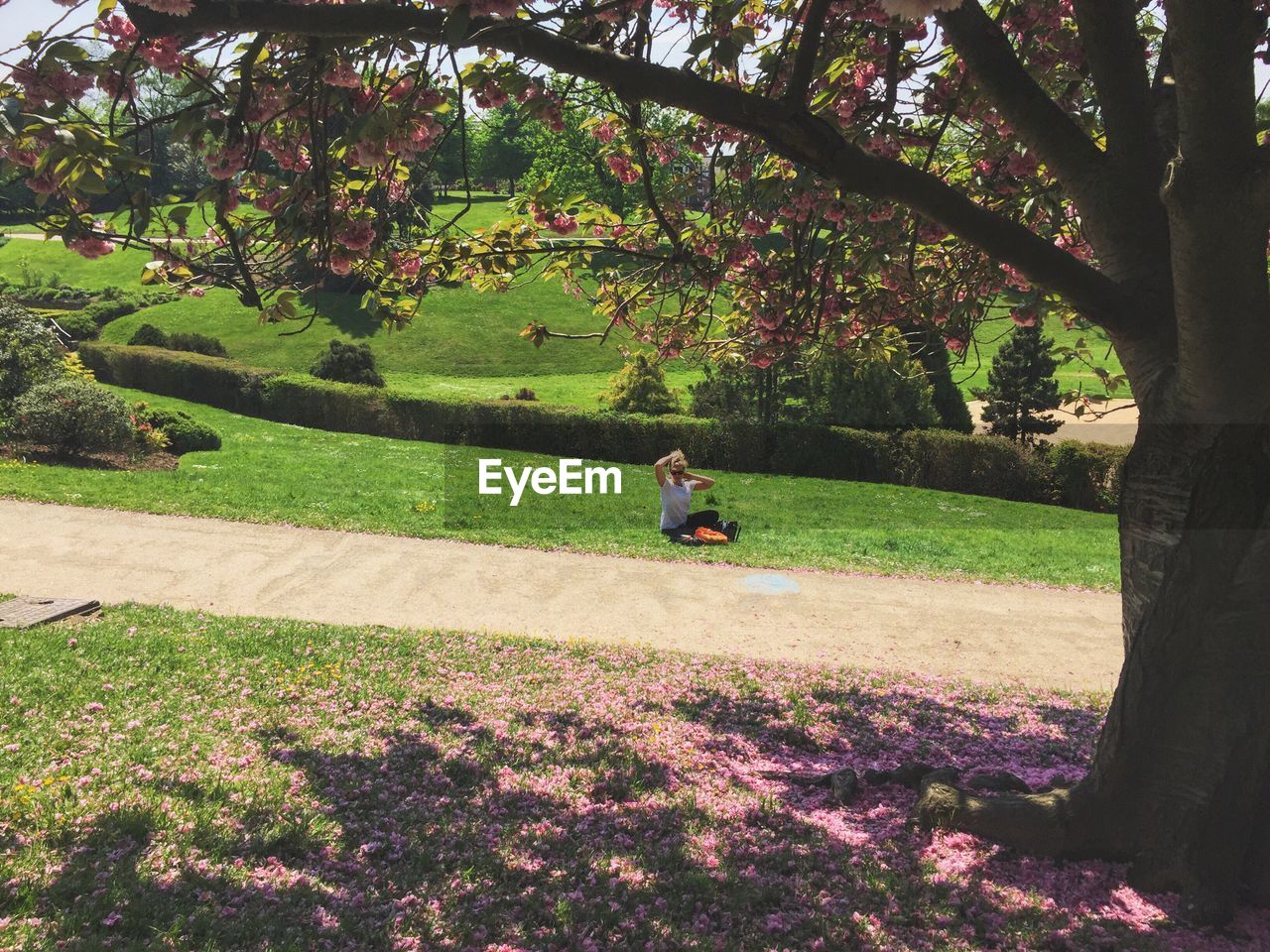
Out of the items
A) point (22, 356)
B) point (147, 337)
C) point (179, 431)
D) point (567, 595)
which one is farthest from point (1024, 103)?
point (147, 337)

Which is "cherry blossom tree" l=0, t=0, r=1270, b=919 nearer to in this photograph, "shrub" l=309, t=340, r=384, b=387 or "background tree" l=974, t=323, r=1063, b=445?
"background tree" l=974, t=323, r=1063, b=445

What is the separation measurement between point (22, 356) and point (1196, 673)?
19.3m

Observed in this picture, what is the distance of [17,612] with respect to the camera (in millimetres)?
7078

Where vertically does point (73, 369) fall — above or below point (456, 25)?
below

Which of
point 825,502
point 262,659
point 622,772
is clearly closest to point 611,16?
point 622,772

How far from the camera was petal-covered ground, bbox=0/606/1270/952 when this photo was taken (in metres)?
3.36

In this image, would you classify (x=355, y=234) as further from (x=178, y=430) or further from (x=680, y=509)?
(x=178, y=430)

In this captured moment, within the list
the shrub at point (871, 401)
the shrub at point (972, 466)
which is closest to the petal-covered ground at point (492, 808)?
the shrub at point (972, 466)

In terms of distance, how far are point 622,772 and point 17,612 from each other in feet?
18.0

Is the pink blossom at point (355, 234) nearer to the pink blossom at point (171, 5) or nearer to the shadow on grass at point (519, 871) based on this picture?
the pink blossom at point (171, 5)

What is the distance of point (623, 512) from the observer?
543 inches

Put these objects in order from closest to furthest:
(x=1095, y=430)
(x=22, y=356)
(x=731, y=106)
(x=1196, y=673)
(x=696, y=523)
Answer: (x=731, y=106) < (x=1196, y=673) < (x=696, y=523) < (x=22, y=356) < (x=1095, y=430)

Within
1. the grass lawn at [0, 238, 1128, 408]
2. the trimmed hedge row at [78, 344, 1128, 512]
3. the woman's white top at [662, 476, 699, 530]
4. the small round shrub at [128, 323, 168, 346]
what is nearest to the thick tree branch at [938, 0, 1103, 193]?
the woman's white top at [662, 476, 699, 530]

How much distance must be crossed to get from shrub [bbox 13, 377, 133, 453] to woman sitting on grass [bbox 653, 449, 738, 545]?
390 inches
